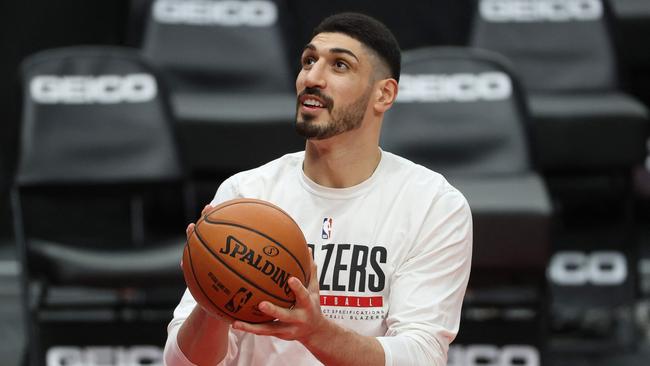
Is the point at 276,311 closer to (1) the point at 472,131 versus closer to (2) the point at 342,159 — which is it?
(2) the point at 342,159

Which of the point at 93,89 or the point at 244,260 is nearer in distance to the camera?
the point at 244,260

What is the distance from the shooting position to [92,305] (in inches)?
172

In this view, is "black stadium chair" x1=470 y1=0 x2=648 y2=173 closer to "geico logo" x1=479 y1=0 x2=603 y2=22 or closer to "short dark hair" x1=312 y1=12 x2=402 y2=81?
"geico logo" x1=479 y1=0 x2=603 y2=22

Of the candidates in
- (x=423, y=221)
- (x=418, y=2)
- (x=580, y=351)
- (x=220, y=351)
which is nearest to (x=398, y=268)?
(x=423, y=221)

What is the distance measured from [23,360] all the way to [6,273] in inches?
40.4

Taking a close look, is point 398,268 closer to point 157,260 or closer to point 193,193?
point 157,260

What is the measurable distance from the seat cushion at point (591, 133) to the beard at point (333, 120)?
214 cm

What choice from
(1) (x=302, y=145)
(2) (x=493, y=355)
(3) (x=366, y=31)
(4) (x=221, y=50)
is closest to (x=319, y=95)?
(3) (x=366, y=31)

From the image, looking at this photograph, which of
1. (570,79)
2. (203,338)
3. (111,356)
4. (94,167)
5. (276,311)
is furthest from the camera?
(570,79)

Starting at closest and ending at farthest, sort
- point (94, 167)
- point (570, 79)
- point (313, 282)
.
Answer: point (313, 282) < point (94, 167) < point (570, 79)

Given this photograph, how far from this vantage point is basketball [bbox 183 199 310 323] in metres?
2.36

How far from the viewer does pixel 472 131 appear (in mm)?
4500

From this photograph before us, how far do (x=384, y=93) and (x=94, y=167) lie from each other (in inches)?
86.3

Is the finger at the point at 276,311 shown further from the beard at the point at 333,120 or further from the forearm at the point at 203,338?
the beard at the point at 333,120
